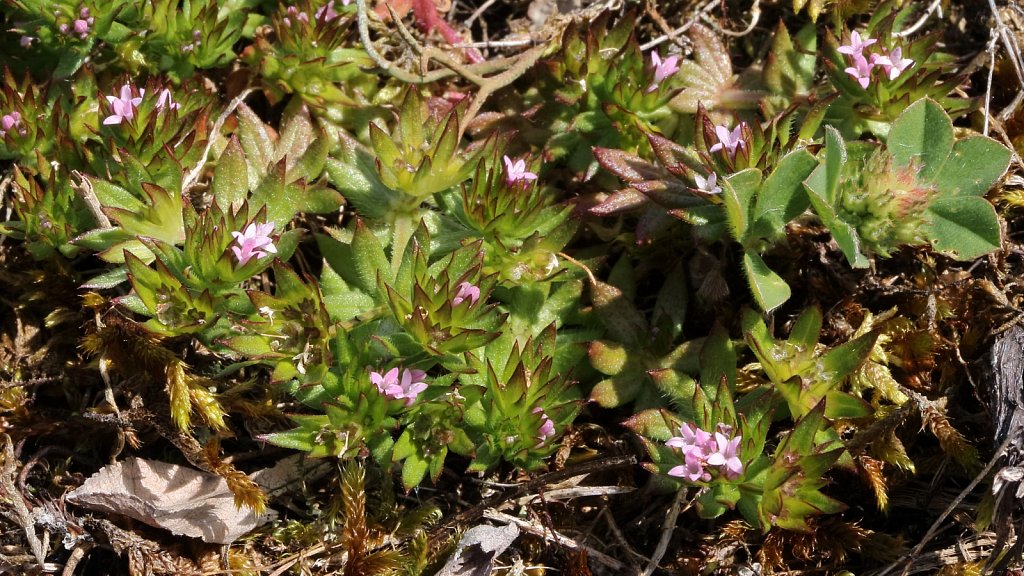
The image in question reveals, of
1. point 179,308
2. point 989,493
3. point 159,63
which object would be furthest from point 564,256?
point 159,63

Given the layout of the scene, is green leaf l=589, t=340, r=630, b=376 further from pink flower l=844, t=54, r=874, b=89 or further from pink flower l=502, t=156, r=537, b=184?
pink flower l=844, t=54, r=874, b=89

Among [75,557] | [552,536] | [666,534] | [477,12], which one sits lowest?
[75,557]

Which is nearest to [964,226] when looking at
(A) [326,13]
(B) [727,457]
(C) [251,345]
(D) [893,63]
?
(D) [893,63]

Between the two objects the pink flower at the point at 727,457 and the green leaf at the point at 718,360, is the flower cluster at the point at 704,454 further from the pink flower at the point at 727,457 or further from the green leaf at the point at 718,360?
the green leaf at the point at 718,360

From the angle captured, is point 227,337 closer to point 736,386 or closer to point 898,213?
point 736,386

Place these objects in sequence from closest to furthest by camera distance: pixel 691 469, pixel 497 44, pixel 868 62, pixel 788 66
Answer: pixel 691 469
pixel 868 62
pixel 788 66
pixel 497 44

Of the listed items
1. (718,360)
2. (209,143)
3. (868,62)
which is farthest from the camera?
(209,143)

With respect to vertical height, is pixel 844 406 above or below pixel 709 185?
below

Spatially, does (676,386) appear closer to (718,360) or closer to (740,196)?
(718,360)
